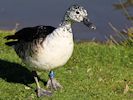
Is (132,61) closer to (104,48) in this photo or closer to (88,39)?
(104,48)

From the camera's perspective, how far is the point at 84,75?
10891 millimetres

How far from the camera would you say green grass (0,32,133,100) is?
9.77 m

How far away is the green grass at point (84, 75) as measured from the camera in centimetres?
977

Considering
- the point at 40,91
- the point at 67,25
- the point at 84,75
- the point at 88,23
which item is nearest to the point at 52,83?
the point at 40,91

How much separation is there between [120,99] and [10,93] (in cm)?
186

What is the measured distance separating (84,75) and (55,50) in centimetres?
202

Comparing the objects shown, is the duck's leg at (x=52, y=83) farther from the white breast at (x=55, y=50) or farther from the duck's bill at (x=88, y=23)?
the duck's bill at (x=88, y=23)

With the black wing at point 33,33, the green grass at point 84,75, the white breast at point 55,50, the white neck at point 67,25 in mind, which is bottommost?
the green grass at point 84,75

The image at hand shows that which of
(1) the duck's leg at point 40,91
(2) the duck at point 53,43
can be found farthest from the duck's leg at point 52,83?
(2) the duck at point 53,43

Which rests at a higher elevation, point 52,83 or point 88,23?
point 88,23

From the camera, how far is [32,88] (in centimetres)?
1005

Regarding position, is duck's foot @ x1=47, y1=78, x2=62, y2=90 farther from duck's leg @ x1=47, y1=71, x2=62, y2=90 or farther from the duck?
the duck

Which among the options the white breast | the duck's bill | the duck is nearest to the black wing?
the duck

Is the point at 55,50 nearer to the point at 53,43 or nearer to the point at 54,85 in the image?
the point at 53,43
